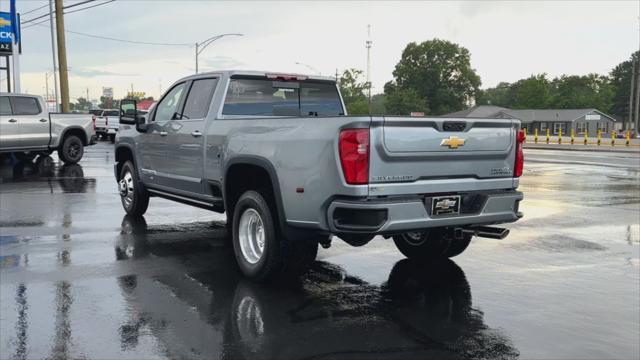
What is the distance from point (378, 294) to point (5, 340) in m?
3.05

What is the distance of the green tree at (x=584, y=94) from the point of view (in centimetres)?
11988

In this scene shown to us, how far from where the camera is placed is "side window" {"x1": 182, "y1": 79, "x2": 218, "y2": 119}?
23.6ft

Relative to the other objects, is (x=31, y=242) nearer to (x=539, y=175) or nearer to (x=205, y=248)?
(x=205, y=248)

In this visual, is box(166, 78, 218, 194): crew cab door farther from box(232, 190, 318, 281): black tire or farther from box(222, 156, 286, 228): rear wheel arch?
box(232, 190, 318, 281): black tire

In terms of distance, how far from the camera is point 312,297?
5.46m

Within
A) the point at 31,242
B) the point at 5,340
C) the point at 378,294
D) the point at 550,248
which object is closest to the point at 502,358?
the point at 378,294

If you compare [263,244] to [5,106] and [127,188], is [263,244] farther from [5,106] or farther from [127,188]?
[5,106]

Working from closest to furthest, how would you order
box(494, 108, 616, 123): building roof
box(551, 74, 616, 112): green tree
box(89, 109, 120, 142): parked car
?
box(89, 109, 120, 142): parked car → box(494, 108, 616, 123): building roof → box(551, 74, 616, 112): green tree

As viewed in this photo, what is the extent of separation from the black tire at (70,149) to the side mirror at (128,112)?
1084 cm

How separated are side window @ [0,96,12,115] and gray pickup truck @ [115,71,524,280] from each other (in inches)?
446

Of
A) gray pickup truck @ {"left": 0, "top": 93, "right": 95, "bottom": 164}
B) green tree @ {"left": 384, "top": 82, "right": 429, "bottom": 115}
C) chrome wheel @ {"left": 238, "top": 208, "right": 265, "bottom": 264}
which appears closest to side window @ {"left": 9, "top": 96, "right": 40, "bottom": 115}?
gray pickup truck @ {"left": 0, "top": 93, "right": 95, "bottom": 164}

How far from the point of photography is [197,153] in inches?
280

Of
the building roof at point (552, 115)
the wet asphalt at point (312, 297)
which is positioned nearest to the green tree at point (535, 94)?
the building roof at point (552, 115)

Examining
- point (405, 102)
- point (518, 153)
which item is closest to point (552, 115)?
point (405, 102)
